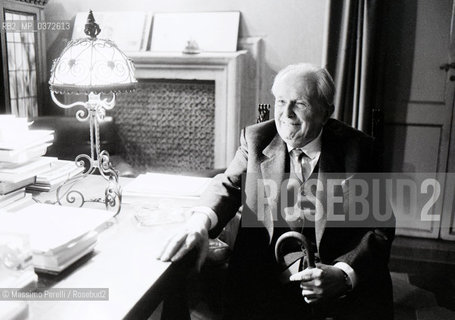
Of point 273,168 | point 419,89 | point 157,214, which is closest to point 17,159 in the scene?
point 157,214

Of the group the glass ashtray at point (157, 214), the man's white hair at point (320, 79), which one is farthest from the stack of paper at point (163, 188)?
the man's white hair at point (320, 79)

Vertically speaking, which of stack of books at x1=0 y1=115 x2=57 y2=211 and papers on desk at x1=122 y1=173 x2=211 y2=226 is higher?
stack of books at x1=0 y1=115 x2=57 y2=211

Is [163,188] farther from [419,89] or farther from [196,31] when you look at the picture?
[419,89]

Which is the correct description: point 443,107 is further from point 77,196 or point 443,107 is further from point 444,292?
point 77,196

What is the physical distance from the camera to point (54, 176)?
69.5 inches

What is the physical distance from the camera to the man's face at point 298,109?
1479 millimetres

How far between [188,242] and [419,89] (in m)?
2.47

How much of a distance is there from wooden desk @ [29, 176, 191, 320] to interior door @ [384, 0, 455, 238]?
7.50 feet

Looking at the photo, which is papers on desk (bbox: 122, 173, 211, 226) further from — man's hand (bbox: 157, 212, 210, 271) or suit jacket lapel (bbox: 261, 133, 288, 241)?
suit jacket lapel (bbox: 261, 133, 288, 241)

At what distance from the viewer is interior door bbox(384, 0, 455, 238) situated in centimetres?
311

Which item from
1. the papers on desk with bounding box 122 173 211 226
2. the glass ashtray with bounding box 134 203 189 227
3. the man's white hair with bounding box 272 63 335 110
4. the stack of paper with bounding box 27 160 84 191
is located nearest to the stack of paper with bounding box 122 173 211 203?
the papers on desk with bounding box 122 173 211 226

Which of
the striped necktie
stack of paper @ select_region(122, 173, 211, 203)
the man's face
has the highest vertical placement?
the man's face

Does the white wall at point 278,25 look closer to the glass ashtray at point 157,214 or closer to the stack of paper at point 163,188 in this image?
the stack of paper at point 163,188

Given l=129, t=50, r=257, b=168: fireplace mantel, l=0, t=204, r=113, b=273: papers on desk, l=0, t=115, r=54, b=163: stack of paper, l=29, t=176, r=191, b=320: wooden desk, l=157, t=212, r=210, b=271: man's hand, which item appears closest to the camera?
l=29, t=176, r=191, b=320: wooden desk
